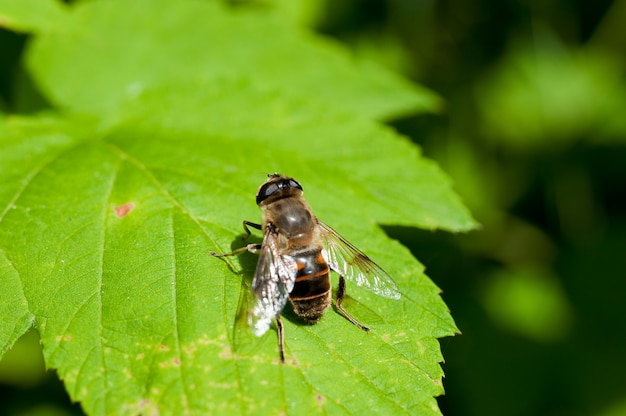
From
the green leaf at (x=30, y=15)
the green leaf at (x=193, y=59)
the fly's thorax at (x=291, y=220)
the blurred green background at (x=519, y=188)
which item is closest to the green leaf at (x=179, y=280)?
the fly's thorax at (x=291, y=220)

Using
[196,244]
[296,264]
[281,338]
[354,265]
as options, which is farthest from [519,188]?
[281,338]

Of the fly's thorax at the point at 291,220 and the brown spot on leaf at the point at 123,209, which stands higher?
the fly's thorax at the point at 291,220

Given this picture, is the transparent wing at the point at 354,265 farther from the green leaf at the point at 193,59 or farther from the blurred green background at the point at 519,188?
the blurred green background at the point at 519,188

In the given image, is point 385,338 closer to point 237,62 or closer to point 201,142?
point 201,142

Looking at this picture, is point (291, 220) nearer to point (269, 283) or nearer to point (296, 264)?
point (296, 264)

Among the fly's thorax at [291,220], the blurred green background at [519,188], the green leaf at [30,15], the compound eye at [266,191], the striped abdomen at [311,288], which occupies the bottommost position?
the blurred green background at [519,188]

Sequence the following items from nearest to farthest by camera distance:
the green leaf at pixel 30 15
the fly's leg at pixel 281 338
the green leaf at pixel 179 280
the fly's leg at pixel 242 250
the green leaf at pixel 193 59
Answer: the green leaf at pixel 179 280
the fly's leg at pixel 281 338
the fly's leg at pixel 242 250
the green leaf at pixel 30 15
the green leaf at pixel 193 59
